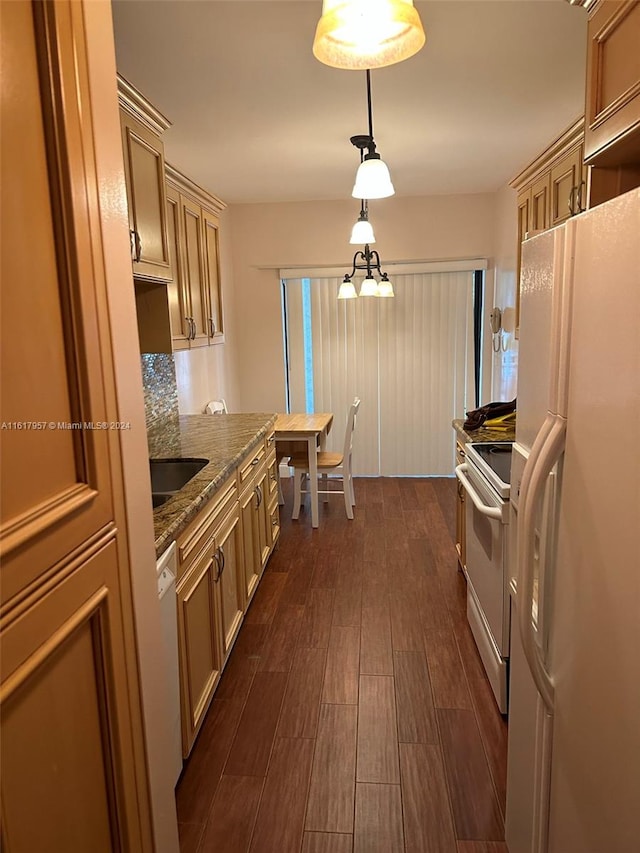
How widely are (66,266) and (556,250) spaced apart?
94 cm

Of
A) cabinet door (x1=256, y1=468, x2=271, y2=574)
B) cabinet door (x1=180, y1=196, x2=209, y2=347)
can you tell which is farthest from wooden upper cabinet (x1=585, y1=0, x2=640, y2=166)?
cabinet door (x1=256, y1=468, x2=271, y2=574)

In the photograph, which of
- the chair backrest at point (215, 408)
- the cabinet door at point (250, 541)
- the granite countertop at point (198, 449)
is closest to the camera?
the granite countertop at point (198, 449)

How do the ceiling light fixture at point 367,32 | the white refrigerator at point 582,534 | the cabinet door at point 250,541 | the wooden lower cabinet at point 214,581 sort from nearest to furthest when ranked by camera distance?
the white refrigerator at point 582,534 < the ceiling light fixture at point 367,32 < the wooden lower cabinet at point 214,581 < the cabinet door at point 250,541

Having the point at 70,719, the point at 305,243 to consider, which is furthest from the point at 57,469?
the point at 305,243

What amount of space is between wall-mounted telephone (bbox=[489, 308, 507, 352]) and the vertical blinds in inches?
14.1

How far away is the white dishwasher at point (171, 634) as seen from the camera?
5.47 feet

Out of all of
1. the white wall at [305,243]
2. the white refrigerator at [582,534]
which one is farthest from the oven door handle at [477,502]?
the white wall at [305,243]

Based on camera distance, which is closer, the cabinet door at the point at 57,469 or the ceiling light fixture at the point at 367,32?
the cabinet door at the point at 57,469

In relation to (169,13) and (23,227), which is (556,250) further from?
(169,13)

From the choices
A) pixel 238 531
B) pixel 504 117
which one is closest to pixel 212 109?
pixel 504 117

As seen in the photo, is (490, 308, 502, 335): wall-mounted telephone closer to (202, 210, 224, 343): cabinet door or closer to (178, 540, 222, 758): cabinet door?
(202, 210, 224, 343): cabinet door

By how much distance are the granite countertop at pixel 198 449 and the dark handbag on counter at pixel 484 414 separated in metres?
1.26

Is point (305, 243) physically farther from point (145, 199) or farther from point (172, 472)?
point (172, 472)

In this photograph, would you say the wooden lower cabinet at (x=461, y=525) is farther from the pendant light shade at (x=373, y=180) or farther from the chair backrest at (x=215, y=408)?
the chair backrest at (x=215, y=408)
